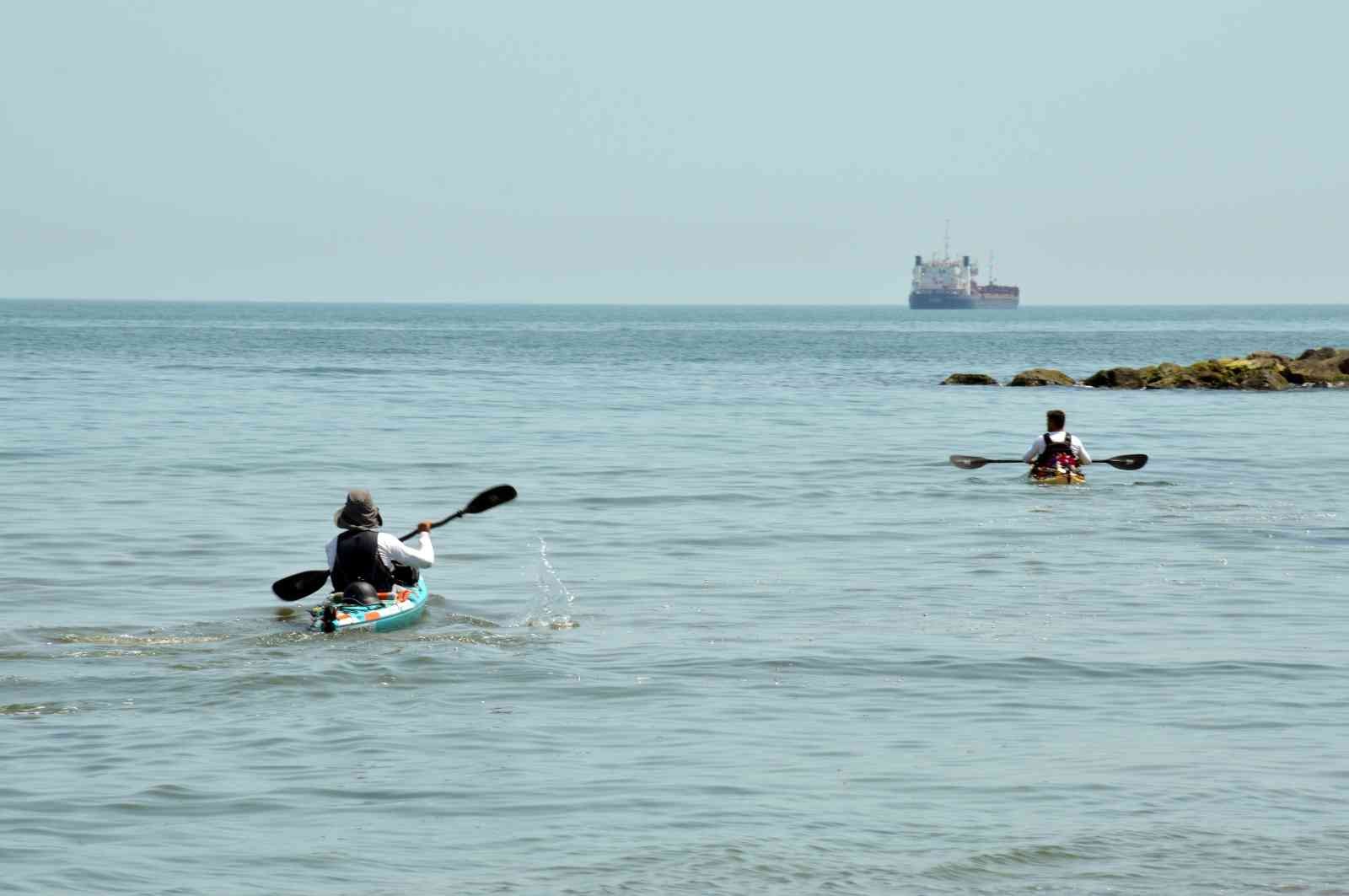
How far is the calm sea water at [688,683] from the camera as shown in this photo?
10195 mm

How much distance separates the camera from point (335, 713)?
13477 millimetres

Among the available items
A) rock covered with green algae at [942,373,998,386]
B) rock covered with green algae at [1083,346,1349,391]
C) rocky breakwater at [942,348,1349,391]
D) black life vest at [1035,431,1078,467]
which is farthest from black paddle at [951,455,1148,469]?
rock covered with green algae at [942,373,998,386]

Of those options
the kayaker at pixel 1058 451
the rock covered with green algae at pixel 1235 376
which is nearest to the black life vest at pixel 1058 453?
the kayaker at pixel 1058 451

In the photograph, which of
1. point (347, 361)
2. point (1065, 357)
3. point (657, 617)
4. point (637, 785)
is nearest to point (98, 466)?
point (657, 617)

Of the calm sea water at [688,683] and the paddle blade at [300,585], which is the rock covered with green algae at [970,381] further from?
the paddle blade at [300,585]

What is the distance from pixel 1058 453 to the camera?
100.0ft

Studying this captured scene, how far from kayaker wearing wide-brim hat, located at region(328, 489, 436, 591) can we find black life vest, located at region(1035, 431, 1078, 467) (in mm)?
15931

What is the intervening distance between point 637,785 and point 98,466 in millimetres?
24381

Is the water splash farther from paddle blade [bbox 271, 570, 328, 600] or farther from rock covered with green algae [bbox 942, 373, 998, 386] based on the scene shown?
rock covered with green algae [bbox 942, 373, 998, 386]

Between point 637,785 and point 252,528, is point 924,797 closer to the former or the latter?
point 637,785

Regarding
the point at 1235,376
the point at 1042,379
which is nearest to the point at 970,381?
the point at 1042,379

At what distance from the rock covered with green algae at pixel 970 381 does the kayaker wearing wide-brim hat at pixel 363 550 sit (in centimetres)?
5339

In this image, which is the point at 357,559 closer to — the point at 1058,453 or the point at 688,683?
the point at 688,683

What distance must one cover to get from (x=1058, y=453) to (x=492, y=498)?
1275 cm
